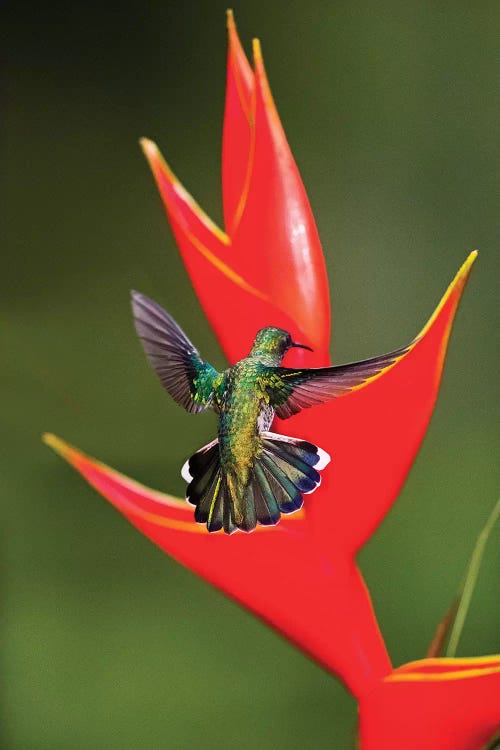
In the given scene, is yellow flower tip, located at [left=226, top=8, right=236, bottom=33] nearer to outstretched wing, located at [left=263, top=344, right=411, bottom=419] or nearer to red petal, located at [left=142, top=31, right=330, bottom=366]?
red petal, located at [left=142, top=31, right=330, bottom=366]

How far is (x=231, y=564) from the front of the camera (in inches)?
29.0

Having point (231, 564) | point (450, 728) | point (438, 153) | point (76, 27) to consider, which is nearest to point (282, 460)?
point (231, 564)

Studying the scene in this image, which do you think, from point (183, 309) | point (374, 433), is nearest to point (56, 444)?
point (183, 309)

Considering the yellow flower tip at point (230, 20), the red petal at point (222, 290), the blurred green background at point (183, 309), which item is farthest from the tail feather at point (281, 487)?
the yellow flower tip at point (230, 20)

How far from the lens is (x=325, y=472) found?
713 mm

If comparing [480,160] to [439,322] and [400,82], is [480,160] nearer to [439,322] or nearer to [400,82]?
[400,82]

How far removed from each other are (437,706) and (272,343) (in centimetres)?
34

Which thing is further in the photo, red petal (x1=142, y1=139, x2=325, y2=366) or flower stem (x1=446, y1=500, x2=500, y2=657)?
flower stem (x1=446, y1=500, x2=500, y2=657)

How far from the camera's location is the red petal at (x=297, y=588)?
2.35 ft

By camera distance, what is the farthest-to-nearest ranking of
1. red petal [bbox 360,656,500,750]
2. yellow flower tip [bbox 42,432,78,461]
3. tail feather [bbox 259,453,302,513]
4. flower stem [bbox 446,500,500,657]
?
1. yellow flower tip [bbox 42,432,78,461]
2. flower stem [bbox 446,500,500,657]
3. tail feather [bbox 259,453,302,513]
4. red petal [bbox 360,656,500,750]

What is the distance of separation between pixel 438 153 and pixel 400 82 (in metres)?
0.10

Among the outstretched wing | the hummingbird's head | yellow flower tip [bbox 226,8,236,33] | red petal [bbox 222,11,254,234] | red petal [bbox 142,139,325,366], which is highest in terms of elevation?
yellow flower tip [bbox 226,8,236,33]

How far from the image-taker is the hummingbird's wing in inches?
30.9

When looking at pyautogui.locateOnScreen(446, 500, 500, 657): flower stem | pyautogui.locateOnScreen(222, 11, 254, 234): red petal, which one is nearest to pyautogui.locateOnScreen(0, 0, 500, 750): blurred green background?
pyautogui.locateOnScreen(446, 500, 500, 657): flower stem
